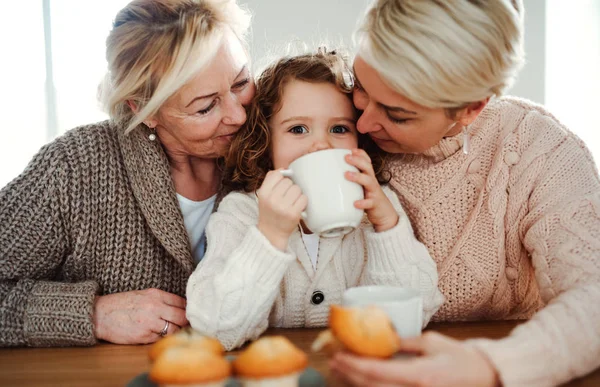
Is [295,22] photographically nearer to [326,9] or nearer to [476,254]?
[326,9]

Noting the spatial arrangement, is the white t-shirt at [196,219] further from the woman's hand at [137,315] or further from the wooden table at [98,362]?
the wooden table at [98,362]

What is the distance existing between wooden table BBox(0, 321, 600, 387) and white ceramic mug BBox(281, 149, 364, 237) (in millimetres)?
211

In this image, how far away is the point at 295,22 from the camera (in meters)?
3.36

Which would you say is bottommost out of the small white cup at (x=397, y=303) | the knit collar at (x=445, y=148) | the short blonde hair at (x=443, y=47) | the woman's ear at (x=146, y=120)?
the knit collar at (x=445, y=148)

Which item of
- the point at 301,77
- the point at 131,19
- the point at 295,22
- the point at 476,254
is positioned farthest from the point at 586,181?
the point at 295,22

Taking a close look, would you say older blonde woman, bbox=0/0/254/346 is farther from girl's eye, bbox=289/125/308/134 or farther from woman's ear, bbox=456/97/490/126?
woman's ear, bbox=456/97/490/126

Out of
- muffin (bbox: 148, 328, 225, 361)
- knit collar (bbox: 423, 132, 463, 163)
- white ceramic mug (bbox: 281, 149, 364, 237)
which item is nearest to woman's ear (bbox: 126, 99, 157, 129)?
white ceramic mug (bbox: 281, 149, 364, 237)

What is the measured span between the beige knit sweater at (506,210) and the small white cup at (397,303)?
32 centimetres

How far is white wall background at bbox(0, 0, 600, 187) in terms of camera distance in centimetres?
319

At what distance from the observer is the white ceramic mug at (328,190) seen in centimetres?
96

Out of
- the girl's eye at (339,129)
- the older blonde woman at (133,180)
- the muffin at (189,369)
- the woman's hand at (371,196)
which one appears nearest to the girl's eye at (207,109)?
the older blonde woman at (133,180)

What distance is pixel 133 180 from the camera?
1.25 meters

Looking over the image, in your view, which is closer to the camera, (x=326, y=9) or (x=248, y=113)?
(x=248, y=113)

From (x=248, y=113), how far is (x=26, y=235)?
1.72 ft
